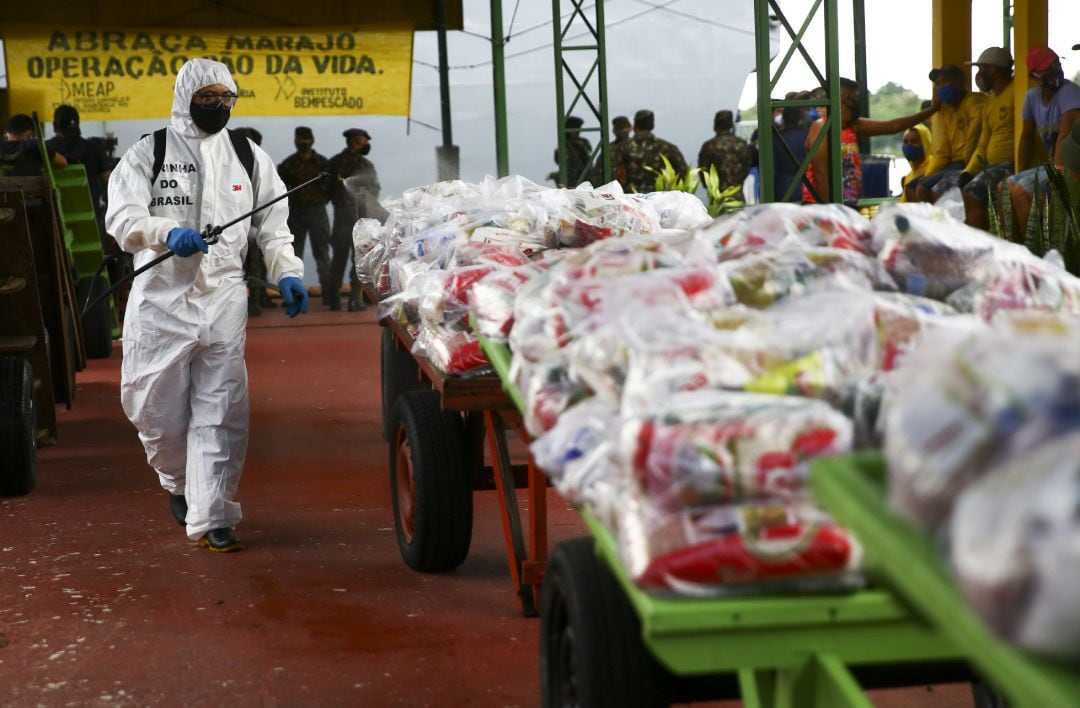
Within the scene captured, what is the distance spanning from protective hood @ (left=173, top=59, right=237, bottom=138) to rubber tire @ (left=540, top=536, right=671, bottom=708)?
3360 millimetres

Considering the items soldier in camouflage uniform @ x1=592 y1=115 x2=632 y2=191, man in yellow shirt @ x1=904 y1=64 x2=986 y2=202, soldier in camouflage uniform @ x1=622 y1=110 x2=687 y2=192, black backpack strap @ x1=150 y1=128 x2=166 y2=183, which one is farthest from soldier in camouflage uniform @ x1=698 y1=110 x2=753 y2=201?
black backpack strap @ x1=150 y1=128 x2=166 y2=183

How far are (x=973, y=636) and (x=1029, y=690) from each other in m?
0.13

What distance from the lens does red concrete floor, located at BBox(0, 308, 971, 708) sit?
4.13 metres

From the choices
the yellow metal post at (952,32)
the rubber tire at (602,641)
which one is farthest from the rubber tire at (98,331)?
the rubber tire at (602,641)

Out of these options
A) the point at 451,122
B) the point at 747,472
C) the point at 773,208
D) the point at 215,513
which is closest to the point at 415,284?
the point at 215,513

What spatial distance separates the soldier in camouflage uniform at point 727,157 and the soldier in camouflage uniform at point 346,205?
382 centimetres

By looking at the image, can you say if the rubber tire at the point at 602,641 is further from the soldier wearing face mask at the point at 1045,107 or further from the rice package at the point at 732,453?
the soldier wearing face mask at the point at 1045,107

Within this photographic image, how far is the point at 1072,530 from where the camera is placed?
1346mm

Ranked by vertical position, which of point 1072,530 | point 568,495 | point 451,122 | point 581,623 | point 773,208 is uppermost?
point 451,122

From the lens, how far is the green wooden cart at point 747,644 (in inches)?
85.6

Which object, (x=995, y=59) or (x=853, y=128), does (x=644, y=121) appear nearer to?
(x=853, y=128)

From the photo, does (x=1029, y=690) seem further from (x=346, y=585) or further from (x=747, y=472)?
(x=346, y=585)

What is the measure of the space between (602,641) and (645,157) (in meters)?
13.0

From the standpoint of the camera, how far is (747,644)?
2.21 m
